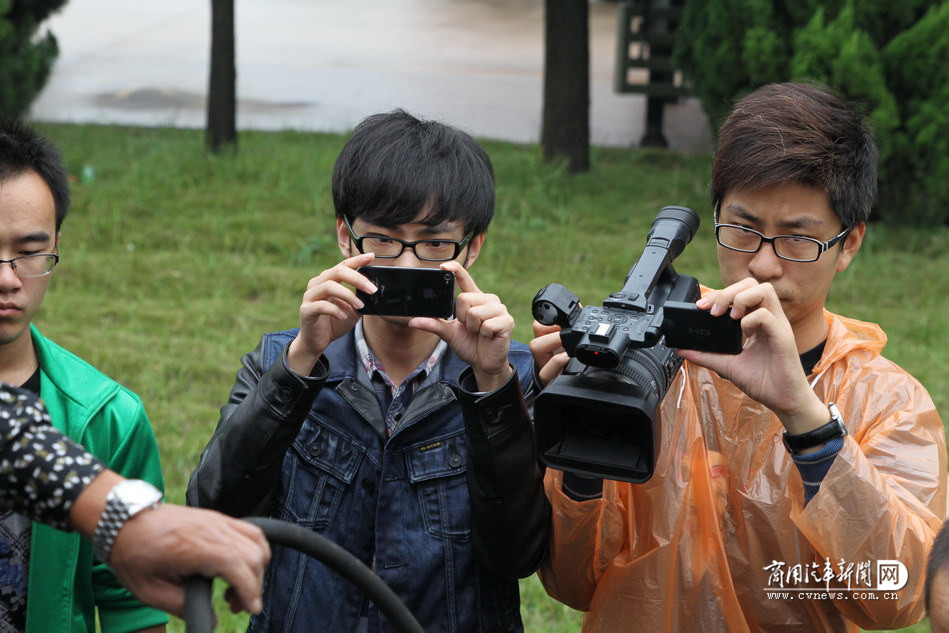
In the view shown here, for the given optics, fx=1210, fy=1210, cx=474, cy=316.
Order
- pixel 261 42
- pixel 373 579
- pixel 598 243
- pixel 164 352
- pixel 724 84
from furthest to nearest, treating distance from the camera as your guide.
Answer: pixel 261 42 < pixel 724 84 < pixel 598 243 < pixel 164 352 < pixel 373 579

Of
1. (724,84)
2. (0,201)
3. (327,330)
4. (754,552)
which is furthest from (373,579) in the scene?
(724,84)

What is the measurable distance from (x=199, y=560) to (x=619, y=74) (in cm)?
881

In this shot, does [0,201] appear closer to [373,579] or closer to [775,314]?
[373,579]

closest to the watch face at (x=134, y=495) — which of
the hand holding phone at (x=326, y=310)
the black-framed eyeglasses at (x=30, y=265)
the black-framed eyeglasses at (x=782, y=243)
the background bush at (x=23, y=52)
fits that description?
the hand holding phone at (x=326, y=310)

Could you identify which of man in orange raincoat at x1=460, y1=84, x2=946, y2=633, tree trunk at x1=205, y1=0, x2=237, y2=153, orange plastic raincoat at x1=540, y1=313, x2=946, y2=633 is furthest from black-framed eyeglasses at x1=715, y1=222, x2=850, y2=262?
tree trunk at x1=205, y1=0, x2=237, y2=153

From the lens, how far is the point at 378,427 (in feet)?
8.00

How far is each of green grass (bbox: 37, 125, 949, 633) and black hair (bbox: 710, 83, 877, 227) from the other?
2.69m

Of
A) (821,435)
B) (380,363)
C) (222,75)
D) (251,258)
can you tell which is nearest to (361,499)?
(380,363)

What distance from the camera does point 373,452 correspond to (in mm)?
2430

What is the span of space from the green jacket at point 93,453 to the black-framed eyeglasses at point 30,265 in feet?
0.65

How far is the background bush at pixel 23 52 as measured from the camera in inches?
337

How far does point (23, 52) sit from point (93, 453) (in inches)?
282

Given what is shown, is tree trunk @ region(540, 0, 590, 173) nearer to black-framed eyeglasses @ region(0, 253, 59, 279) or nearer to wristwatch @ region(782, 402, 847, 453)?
black-framed eyeglasses @ region(0, 253, 59, 279)

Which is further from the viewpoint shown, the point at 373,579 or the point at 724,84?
the point at 724,84
